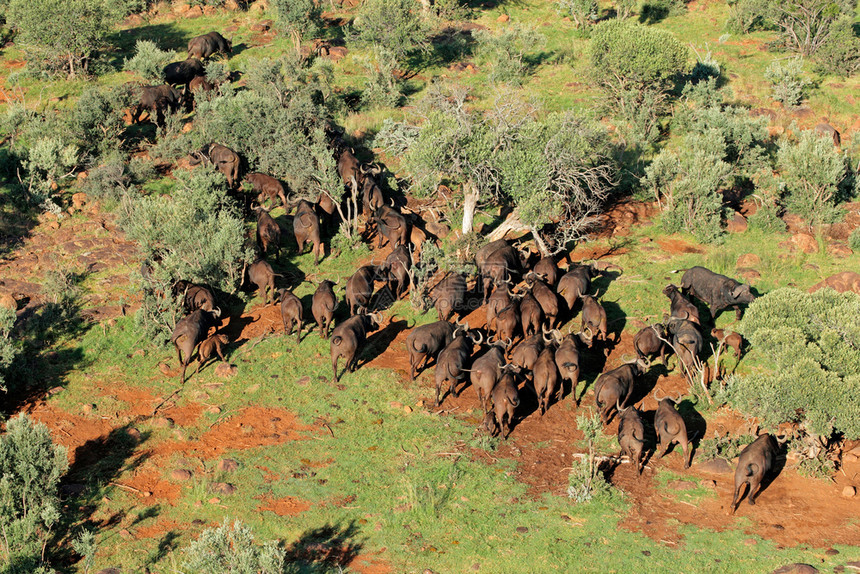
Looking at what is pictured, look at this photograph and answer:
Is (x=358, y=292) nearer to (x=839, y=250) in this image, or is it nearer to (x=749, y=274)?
(x=749, y=274)

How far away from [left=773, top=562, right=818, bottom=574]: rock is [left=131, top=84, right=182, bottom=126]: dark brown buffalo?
2568 cm

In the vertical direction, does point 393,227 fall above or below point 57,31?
below

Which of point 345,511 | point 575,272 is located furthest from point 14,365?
point 575,272

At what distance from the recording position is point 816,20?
119 ft

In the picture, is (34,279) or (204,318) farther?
(34,279)

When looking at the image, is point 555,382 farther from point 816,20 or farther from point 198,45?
point 816,20

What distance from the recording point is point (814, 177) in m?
23.5

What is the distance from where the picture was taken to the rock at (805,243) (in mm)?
22359

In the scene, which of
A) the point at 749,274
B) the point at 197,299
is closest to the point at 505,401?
the point at 197,299

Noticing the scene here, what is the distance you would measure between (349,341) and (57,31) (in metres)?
23.5

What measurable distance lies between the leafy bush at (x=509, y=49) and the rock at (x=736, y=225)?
12.5 meters

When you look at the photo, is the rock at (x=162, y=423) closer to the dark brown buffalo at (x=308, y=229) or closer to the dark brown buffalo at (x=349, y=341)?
the dark brown buffalo at (x=349, y=341)

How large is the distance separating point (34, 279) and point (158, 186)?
6179 millimetres

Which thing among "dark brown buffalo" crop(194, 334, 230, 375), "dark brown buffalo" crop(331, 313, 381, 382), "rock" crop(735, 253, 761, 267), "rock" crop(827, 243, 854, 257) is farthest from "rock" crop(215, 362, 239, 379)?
"rock" crop(827, 243, 854, 257)
